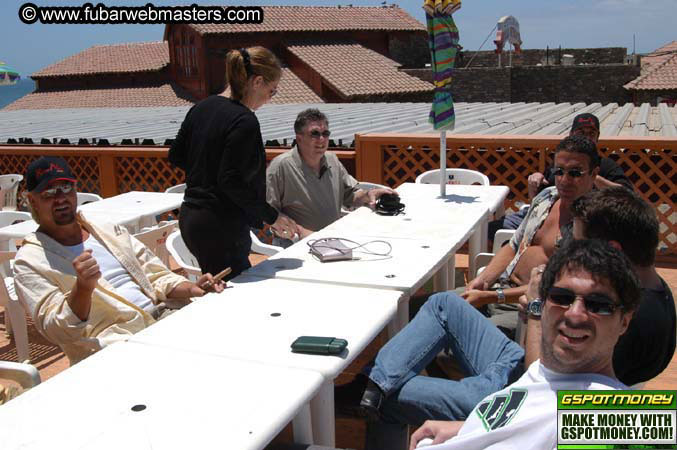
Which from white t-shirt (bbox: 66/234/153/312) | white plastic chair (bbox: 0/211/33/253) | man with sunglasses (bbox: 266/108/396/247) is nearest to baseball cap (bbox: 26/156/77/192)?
white t-shirt (bbox: 66/234/153/312)

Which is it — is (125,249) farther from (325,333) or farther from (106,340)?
(325,333)

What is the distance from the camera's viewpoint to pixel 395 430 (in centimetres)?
221

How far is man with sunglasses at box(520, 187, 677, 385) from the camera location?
6.09ft

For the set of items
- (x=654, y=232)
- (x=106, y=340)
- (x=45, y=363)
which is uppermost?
(x=654, y=232)

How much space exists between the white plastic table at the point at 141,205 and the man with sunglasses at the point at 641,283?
3.28 metres

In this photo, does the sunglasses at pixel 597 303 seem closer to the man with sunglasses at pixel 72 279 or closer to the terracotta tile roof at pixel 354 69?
the man with sunglasses at pixel 72 279

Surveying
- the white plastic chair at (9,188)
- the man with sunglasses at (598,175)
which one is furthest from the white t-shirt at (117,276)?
the white plastic chair at (9,188)

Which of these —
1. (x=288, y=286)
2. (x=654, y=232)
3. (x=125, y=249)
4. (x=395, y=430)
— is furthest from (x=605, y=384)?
(x=125, y=249)

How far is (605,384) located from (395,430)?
850 millimetres

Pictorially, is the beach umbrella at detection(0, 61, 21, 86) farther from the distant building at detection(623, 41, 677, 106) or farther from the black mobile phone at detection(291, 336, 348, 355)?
the black mobile phone at detection(291, 336, 348, 355)

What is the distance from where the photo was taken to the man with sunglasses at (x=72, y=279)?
2.45 metres

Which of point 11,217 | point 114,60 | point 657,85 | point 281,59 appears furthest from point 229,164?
point 114,60

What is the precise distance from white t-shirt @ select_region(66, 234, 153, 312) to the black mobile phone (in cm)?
108

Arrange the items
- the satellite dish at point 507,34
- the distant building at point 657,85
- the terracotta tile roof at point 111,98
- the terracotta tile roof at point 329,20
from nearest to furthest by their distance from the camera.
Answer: the distant building at point 657,85, the terracotta tile roof at point 111,98, the terracotta tile roof at point 329,20, the satellite dish at point 507,34
